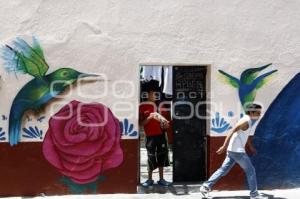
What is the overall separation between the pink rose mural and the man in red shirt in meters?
0.60

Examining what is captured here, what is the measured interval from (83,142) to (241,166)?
8.16 ft

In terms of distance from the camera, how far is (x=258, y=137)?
8.60 meters

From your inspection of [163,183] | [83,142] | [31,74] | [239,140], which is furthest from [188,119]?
[31,74]

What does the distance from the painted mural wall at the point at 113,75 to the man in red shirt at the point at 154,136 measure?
379 millimetres

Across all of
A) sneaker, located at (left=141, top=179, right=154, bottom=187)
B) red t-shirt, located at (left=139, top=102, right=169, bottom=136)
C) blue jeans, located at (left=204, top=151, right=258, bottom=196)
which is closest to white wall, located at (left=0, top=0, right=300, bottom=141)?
red t-shirt, located at (left=139, top=102, right=169, bottom=136)

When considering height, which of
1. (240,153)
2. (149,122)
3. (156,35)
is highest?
Answer: (156,35)

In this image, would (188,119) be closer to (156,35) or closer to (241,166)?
(241,166)

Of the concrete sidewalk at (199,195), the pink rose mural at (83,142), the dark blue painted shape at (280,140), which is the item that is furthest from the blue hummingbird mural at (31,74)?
the dark blue painted shape at (280,140)

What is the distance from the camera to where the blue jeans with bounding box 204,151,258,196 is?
7.83m

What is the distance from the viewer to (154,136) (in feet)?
28.3

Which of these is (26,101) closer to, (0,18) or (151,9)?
(0,18)

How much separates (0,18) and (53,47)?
91 centimetres

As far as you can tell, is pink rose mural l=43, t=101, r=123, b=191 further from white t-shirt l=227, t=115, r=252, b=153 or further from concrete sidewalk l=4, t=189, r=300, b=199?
white t-shirt l=227, t=115, r=252, b=153

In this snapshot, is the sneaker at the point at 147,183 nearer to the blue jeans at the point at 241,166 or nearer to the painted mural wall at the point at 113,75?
the painted mural wall at the point at 113,75
